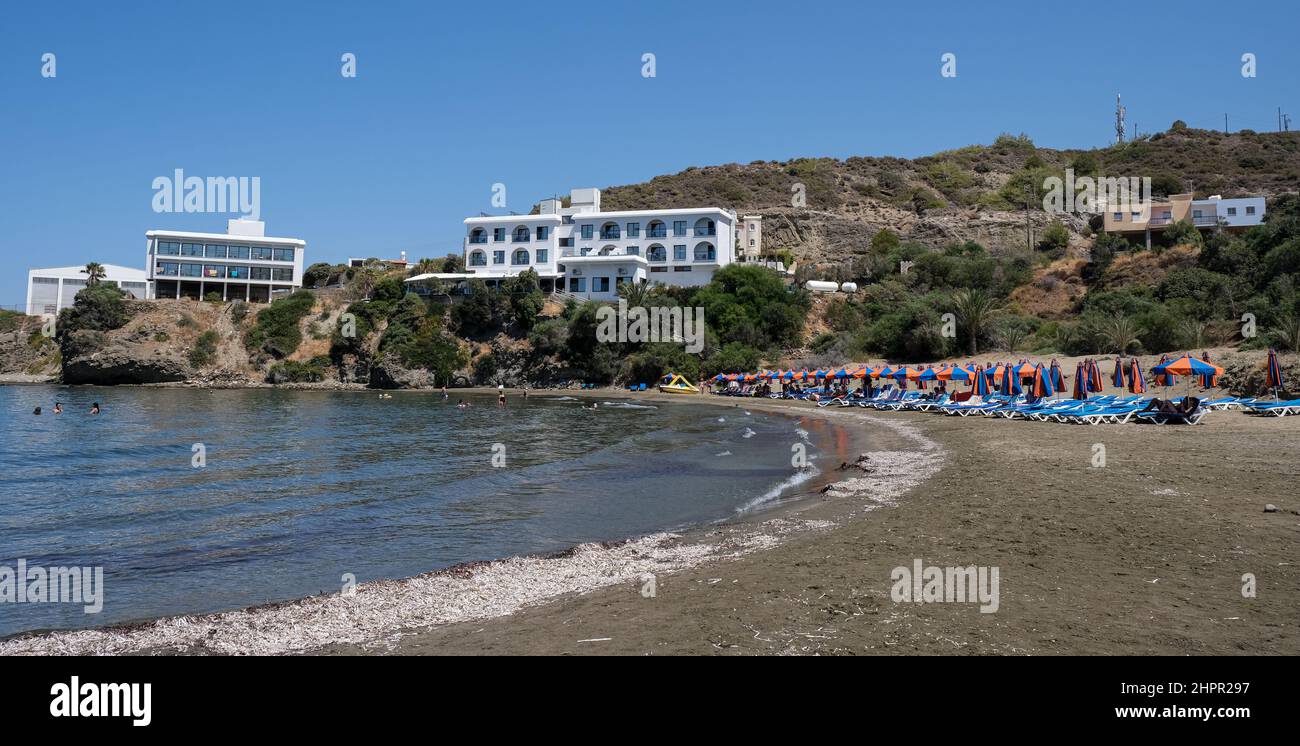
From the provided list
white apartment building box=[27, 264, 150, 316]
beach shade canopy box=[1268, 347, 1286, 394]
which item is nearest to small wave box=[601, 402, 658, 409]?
beach shade canopy box=[1268, 347, 1286, 394]

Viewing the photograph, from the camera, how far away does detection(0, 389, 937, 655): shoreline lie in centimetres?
723

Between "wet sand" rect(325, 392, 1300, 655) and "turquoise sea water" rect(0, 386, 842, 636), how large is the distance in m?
3.62

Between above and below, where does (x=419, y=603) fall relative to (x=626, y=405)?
below

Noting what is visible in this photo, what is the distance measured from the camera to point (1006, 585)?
7.97m

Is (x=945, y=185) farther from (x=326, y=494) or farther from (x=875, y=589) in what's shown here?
(x=875, y=589)

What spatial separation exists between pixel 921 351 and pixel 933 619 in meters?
48.9

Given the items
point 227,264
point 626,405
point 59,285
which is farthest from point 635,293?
point 59,285

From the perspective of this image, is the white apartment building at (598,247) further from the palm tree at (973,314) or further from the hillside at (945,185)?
the palm tree at (973,314)

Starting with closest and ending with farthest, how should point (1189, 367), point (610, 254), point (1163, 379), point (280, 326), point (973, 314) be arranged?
point (1189, 367) → point (1163, 379) → point (973, 314) → point (610, 254) → point (280, 326)

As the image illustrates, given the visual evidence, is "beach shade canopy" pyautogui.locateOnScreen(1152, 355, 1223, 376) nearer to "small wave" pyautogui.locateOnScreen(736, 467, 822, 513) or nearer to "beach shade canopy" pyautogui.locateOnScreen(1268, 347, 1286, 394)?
"beach shade canopy" pyautogui.locateOnScreen(1268, 347, 1286, 394)

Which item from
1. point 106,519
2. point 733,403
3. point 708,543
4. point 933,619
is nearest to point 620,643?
point 933,619

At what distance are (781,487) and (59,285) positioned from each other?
11038cm

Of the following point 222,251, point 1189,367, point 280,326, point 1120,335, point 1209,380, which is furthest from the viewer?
point 222,251
